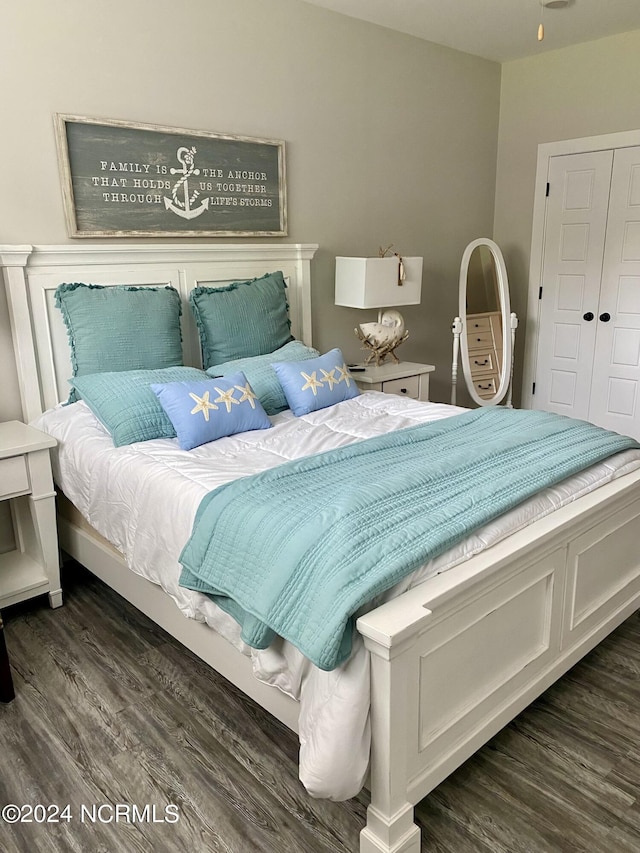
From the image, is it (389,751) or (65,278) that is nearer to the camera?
(389,751)

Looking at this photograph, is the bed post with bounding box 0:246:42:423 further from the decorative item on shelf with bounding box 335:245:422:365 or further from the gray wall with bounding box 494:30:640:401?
the gray wall with bounding box 494:30:640:401

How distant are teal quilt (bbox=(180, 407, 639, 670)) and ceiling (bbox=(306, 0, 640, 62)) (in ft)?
8.22

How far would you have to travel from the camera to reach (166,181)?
3053 mm

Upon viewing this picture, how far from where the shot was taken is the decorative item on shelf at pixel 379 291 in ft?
11.6

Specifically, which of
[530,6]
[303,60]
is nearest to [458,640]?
[303,60]

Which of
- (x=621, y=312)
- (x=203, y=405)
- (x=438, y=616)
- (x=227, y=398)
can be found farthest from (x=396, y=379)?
(x=438, y=616)

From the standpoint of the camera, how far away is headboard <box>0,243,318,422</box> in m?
2.68

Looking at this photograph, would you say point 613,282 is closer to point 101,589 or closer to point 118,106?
point 118,106

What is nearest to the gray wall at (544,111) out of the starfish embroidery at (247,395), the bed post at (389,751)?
the starfish embroidery at (247,395)

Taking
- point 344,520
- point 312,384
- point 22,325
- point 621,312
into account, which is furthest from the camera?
point 621,312

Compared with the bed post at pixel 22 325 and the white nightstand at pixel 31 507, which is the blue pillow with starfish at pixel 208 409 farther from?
the bed post at pixel 22 325

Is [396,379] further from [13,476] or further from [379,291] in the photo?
[13,476]

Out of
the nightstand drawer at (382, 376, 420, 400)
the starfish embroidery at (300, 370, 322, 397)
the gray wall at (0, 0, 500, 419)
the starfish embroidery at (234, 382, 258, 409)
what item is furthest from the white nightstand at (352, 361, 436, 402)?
the starfish embroidery at (234, 382, 258, 409)

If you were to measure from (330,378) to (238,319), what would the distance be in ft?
1.80
